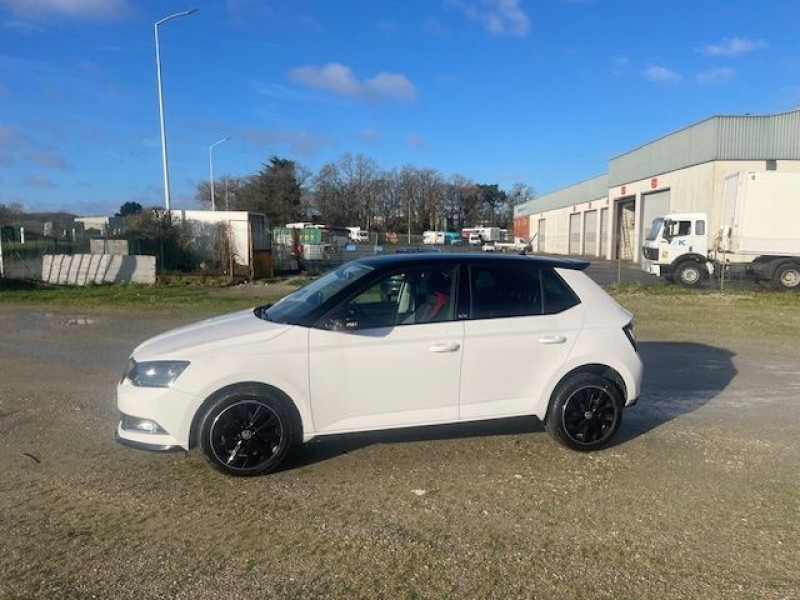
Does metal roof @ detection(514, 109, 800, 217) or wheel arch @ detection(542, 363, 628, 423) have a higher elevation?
metal roof @ detection(514, 109, 800, 217)

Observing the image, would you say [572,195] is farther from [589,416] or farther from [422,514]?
[422,514]

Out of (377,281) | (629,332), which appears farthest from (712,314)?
(377,281)

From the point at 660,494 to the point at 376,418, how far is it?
205cm

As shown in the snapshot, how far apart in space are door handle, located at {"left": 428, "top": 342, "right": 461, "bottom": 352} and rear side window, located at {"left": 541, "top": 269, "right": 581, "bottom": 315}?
34.7 inches

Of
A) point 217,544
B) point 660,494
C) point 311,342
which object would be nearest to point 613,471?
point 660,494

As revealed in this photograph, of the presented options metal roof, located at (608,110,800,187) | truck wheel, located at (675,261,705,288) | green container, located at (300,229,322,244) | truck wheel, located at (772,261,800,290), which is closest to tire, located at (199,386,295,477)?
truck wheel, located at (675,261,705,288)

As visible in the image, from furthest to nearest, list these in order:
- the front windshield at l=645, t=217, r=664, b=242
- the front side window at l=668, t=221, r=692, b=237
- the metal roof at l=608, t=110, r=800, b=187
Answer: the metal roof at l=608, t=110, r=800, b=187
the front windshield at l=645, t=217, r=664, b=242
the front side window at l=668, t=221, r=692, b=237

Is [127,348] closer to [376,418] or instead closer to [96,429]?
[96,429]

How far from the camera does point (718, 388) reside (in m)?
7.22

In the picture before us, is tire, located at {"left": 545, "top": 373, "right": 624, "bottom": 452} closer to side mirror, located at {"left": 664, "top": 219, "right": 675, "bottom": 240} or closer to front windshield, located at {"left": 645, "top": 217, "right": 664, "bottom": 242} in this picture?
side mirror, located at {"left": 664, "top": 219, "right": 675, "bottom": 240}

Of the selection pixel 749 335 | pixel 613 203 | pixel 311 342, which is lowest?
pixel 749 335

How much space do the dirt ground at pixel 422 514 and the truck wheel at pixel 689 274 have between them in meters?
18.5

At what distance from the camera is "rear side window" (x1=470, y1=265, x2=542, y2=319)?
490 cm

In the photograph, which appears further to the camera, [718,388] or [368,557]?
[718,388]
